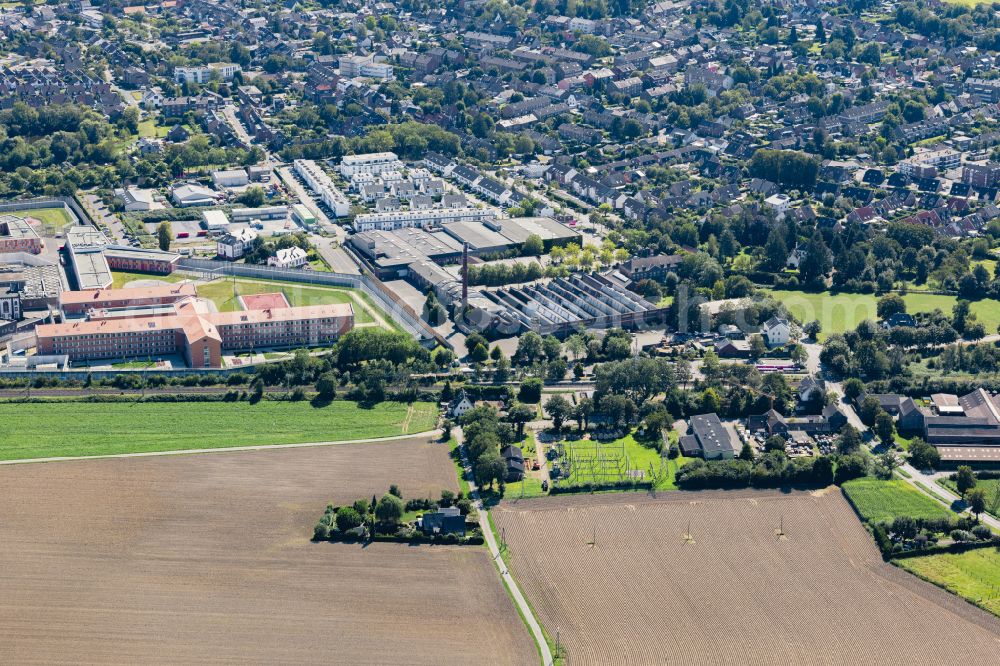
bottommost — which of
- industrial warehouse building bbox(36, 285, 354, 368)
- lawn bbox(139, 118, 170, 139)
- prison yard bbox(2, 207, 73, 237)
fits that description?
industrial warehouse building bbox(36, 285, 354, 368)

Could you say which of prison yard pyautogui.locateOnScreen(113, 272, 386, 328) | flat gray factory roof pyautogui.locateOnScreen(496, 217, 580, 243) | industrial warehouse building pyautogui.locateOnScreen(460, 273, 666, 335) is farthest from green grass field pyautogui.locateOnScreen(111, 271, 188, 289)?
flat gray factory roof pyautogui.locateOnScreen(496, 217, 580, 243)

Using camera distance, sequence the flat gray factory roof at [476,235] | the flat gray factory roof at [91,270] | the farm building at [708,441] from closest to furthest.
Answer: the farm building at [708,441], the flat gray factory roof at [91,270], the flat gray factory roof at [476,235]

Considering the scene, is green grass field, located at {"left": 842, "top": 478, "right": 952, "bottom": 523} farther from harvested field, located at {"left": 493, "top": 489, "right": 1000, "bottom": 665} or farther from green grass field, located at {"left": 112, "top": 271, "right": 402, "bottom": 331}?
green grass field, located at {"left": 112, "top": 271, "right": 402, "bottom": 331}

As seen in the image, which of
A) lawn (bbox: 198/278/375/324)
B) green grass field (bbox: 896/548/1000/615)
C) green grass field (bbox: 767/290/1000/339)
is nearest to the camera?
green grass field (bbox: 896/548/1000/615)

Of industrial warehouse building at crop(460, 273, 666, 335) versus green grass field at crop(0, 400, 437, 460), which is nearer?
green grass field at crop(0, 400, 437, 460)

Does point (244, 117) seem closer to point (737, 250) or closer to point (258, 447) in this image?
point (737, 250)

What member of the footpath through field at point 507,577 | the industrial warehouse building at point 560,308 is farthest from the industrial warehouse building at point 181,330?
the footpath through field at point 507,577

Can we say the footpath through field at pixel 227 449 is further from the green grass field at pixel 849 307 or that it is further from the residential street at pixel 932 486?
the green grass field at pixel 849 307
